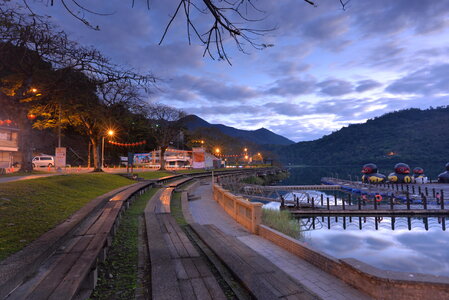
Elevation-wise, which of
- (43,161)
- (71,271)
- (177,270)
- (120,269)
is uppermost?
(43,161)

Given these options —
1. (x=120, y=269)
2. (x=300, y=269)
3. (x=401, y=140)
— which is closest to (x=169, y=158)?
(x=120, y=269)

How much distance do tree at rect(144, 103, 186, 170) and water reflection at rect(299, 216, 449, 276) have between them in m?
29.6

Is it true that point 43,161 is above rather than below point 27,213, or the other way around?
above

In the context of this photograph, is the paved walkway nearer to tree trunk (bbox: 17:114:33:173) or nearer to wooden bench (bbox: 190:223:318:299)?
wooden bench (bbox: 190:223:318:299)

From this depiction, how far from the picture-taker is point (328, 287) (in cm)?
441

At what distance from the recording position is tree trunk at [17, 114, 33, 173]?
55.1ft

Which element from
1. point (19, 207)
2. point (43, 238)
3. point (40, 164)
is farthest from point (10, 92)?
point (40, 164)

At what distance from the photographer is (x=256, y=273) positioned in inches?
170

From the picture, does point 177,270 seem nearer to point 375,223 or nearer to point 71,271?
point 71,271

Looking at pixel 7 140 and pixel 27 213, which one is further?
pixel 7 140

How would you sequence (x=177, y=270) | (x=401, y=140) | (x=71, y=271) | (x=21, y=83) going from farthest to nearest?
(x=401, y=140) < (x=21, y=83) < (x=177, y=270) < (x=71, y=271)

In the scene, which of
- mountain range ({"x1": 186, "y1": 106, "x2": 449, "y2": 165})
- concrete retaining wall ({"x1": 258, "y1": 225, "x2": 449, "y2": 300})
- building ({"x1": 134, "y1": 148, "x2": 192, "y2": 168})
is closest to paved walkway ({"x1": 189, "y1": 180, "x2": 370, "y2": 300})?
concrete retaining wall ({"x1": 258, "y1": 225, "x2": 449, "y2": 300})

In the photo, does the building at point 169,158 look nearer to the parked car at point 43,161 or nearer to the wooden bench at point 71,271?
the parked car at point 43,161

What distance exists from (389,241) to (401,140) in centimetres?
16749
